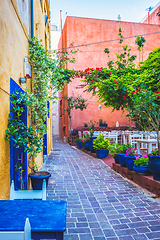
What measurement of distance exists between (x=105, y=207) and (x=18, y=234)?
9.25ft

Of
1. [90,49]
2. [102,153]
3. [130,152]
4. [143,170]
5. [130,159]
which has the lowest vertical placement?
[102,153]

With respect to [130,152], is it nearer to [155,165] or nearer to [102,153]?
[155,165]

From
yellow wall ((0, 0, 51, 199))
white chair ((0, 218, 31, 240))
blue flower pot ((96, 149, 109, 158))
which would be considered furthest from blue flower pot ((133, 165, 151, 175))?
white chair ((0, 218, 31, 240))

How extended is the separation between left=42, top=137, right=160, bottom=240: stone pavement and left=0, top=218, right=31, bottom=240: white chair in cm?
175

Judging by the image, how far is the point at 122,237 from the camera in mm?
2764

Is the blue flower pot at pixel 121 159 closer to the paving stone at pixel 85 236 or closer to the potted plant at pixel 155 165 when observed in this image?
the potted plant at pixel 155 165

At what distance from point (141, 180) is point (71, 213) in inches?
85.3

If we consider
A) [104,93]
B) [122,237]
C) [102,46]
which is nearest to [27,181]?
[122,237]

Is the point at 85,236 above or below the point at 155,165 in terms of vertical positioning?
below

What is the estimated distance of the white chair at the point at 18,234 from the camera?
48.5 inches

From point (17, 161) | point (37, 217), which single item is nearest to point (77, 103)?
point (17, 161)

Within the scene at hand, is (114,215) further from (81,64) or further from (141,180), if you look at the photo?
(81,64)

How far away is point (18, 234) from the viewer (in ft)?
4.10

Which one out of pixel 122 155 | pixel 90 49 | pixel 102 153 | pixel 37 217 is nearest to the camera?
pixel 37 217
